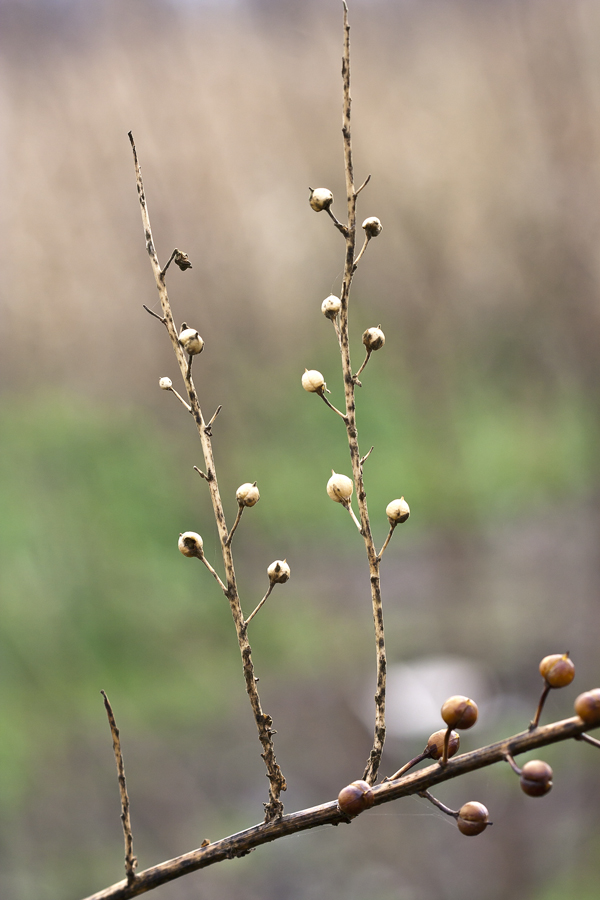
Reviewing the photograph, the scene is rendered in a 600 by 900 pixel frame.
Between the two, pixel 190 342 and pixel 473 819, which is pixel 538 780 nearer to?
pixel 473 819

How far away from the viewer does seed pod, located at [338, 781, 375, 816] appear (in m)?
0.26

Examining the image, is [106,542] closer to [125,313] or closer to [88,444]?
[88,444]

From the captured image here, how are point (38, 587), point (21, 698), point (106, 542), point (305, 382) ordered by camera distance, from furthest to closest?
point (106, 542), point (38, 587), point (21, 698), point (305, 382)

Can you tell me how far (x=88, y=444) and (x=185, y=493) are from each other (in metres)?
0.34

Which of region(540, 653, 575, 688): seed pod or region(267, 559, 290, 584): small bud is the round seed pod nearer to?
region(540, 653, 575, 688): seed pod

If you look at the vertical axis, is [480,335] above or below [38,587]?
above

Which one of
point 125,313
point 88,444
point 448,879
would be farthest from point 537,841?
point 125,313

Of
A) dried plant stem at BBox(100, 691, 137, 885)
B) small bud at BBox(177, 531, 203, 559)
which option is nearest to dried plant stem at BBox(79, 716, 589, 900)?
dried plant stem at BBox(100, 691, 137, 885)

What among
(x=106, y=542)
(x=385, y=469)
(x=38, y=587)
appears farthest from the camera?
(x=385, y=469)

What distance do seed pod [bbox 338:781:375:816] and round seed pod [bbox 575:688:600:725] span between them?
0.08 metres

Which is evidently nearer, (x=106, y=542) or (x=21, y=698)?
(x=21, y=698)

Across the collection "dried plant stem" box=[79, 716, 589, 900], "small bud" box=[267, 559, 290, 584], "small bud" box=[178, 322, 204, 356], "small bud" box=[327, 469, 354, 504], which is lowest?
"dried plant stem" box=[79, 716, 589, 900]

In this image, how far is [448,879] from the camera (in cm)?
158

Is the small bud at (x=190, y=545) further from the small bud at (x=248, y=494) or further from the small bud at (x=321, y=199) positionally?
the small bud at (x=321, y=199)
